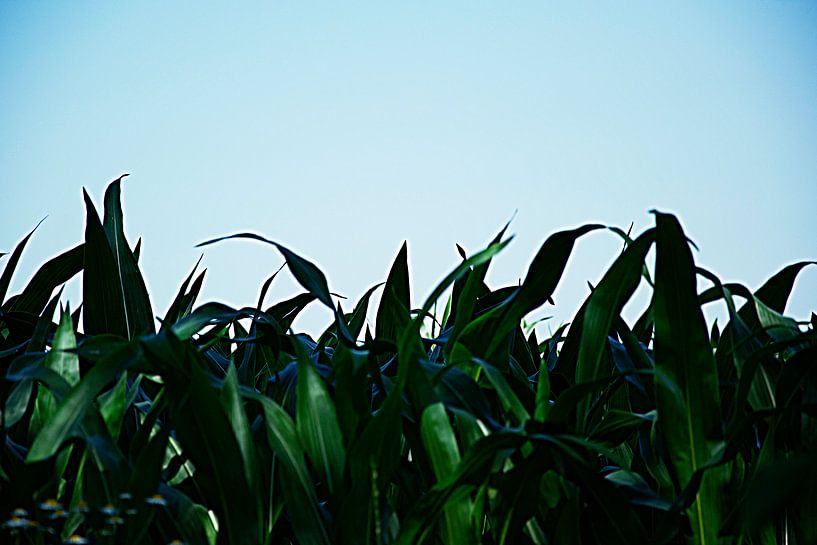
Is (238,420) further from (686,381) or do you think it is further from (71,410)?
(686,381)

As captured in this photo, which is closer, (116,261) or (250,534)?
(250,534)

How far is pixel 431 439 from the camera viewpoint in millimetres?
610

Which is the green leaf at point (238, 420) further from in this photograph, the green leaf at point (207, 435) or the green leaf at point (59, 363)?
the green leaf at point (59, 363)

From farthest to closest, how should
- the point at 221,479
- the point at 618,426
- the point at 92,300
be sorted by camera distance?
1. the point at 92,300
2. the point at 618,426
3. the point at 221,479

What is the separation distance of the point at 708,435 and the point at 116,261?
69 centimetres

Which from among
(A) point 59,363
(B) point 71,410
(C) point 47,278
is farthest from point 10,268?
(B) point 71,410

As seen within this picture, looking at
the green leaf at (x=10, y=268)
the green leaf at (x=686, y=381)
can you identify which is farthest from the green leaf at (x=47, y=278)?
the green leaf at (x=686, y=381)

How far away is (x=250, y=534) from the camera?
1.95 ft

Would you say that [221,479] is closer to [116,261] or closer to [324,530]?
[324,530]

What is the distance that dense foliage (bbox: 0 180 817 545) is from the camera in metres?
0.56

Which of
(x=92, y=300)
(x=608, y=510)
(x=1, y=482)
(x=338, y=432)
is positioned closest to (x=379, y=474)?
(x=338, y=432)

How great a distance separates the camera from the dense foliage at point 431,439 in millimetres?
560

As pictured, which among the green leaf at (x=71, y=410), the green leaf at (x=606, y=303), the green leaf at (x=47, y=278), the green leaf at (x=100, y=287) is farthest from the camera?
the green leaf at (x=47, y=278)

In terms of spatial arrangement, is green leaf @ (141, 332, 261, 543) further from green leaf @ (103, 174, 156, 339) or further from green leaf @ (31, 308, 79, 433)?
green leaf @ (103, 174, 156, 339)
